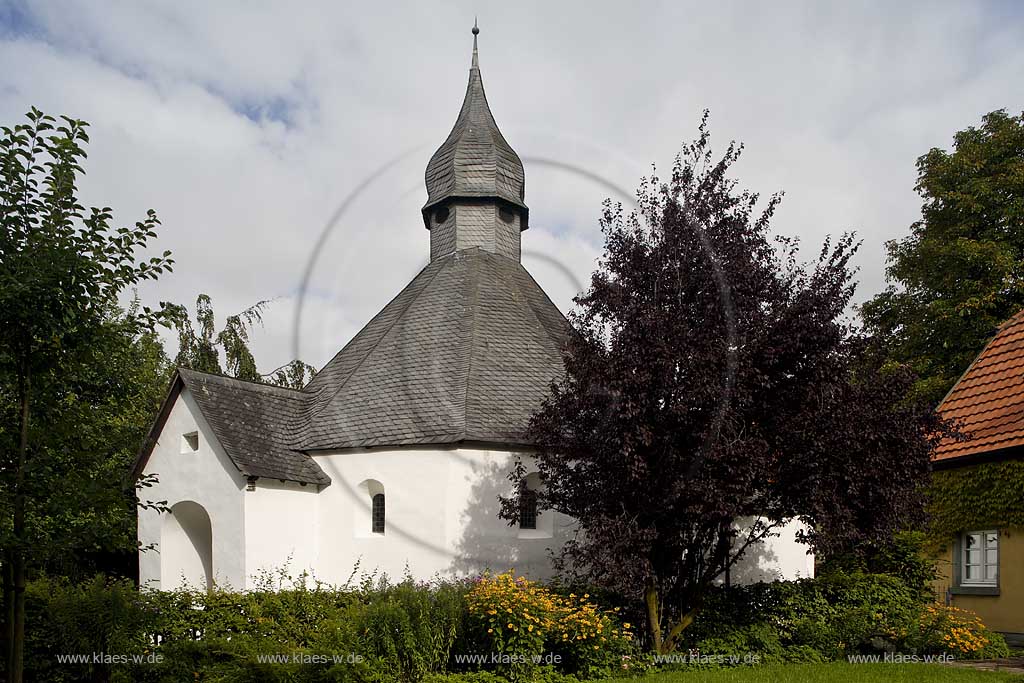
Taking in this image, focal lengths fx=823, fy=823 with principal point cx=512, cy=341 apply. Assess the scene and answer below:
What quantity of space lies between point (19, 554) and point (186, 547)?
476 inches

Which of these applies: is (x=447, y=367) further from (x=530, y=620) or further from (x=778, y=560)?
(x=778, y=560)

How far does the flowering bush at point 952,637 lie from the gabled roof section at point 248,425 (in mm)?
11668

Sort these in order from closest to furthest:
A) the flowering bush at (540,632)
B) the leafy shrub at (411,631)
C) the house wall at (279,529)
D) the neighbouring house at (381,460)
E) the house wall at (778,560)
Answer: the leafy shrub at (411,631), the flowering bush at (540,632), the neighbouring house at (381,460), the house wall at (279,529), the house wall at (778,560)

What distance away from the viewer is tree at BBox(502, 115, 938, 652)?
11109mm

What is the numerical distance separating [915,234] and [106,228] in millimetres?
26829

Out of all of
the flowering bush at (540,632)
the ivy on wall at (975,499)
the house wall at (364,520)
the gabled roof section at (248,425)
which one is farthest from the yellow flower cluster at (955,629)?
the gabled roof section at (248,425)

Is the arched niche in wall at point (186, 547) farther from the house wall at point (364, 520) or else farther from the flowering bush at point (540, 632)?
the flowering bush at point (540, 632)

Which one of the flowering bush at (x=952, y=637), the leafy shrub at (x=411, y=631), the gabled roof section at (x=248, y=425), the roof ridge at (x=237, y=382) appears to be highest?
the roof ridge at (x=237, y=382)

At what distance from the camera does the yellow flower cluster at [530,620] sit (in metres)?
11.4

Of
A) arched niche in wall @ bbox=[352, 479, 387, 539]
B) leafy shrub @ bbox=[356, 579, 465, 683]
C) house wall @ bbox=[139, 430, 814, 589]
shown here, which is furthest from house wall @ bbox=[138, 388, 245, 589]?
leafy shrub @ bbox=[356, 579, 465, 683]

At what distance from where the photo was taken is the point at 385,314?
21.5m

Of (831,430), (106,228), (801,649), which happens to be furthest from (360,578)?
(106,228)

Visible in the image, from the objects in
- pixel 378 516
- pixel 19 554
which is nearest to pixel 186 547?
pixel 378 516

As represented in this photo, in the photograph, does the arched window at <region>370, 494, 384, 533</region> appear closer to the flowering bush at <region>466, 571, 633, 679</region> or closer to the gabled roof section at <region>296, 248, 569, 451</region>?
the gabled roof section at <region>296, 248, 569, 451</region>
